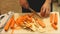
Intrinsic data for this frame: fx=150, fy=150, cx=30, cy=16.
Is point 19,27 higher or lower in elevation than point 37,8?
lower

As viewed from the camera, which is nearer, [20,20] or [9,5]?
[20,20]

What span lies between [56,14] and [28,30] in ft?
0.97

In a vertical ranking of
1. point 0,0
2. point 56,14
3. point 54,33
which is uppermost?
point 0,0

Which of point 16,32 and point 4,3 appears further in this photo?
point 4,3

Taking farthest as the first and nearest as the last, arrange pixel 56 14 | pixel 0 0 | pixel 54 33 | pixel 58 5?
pixel 58 5, pixel 0 0, pixel 56 14, pixel 54 33

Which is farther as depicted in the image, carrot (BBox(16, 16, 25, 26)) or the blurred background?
the blurred background

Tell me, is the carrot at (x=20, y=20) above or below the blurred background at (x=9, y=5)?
below

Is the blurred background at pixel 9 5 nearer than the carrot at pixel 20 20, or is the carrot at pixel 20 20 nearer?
the carrot at pixel 20 20

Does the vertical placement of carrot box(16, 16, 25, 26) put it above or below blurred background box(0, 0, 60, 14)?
below

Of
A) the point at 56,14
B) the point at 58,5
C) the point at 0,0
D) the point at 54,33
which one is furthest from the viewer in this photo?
the point at 58,5

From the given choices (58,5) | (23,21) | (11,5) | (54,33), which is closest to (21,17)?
(23,21)

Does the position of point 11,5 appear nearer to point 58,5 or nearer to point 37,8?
point 37,8

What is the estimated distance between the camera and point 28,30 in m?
0.99

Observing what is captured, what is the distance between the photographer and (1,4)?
5.93 feet
